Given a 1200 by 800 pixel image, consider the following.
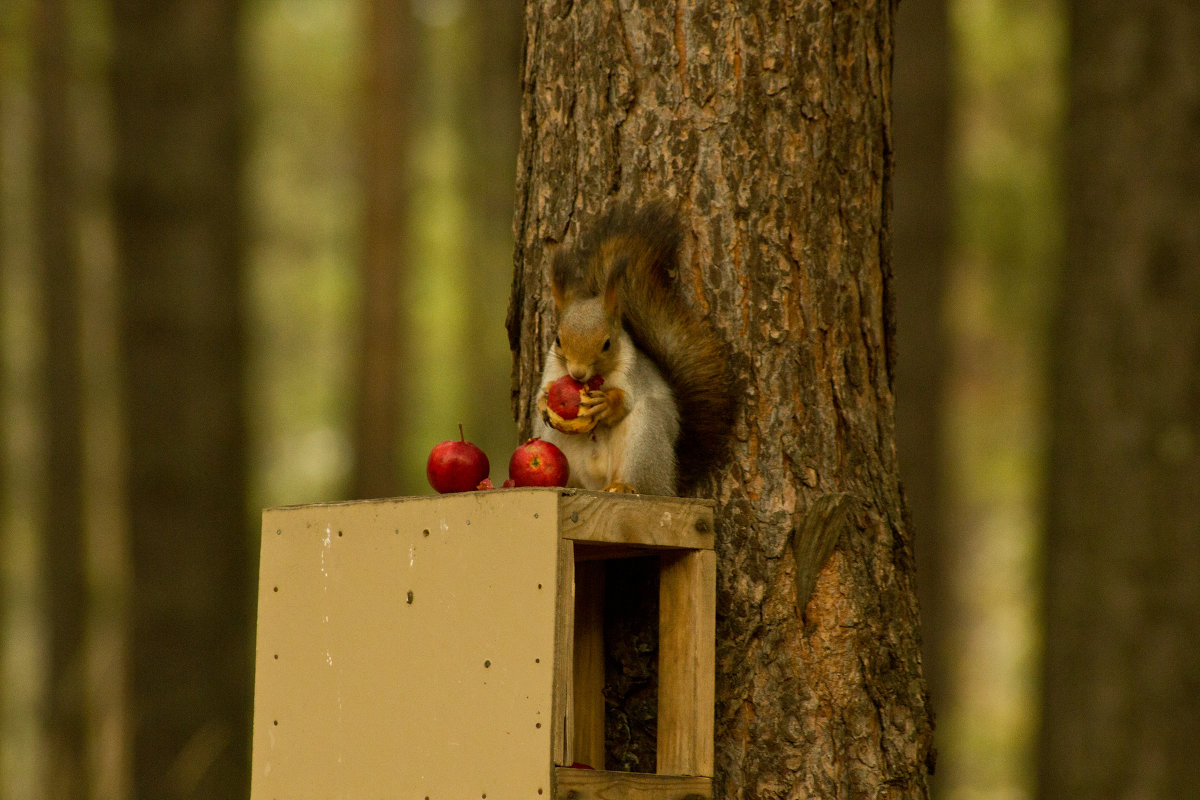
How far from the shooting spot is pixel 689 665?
1813 mm

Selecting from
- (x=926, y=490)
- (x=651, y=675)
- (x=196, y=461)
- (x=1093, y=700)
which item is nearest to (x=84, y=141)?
(x=196, y=461)

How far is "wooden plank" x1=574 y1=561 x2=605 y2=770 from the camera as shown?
2.02 metres

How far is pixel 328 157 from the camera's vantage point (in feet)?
46.5

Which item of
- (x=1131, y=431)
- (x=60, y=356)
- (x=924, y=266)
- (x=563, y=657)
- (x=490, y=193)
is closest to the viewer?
(x=563, y=657)

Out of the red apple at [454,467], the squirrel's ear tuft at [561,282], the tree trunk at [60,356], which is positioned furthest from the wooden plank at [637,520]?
the tree trunk at [60,356]

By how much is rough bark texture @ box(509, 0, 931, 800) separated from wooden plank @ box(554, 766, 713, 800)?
162mm

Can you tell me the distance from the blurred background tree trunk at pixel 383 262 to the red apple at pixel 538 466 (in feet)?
14.7

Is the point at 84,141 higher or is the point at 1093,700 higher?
the point at 84,141

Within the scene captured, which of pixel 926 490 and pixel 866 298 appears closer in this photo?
pixel 866 298

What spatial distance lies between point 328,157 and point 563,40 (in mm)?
12508

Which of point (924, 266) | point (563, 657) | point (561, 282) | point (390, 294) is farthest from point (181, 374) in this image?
point (563, 657)

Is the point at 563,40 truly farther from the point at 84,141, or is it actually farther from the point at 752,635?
the point at 84,141

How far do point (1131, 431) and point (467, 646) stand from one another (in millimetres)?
2589

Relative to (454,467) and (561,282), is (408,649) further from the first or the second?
(561,282)
